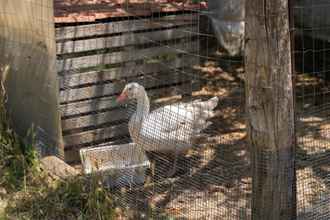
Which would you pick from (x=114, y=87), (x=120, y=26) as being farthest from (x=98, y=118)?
(x=120, y=26)

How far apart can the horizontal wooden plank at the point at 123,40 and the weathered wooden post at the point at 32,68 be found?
220 millimetres

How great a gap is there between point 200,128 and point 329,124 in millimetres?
1416

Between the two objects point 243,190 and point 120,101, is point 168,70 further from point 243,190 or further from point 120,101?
point 243,190

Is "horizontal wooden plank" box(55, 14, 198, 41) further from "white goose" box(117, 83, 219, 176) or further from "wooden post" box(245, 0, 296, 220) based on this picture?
"wooden post" box(245, 0, 296, 220)

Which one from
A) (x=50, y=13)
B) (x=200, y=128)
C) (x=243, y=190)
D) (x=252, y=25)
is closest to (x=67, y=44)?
(x=50, y=13)

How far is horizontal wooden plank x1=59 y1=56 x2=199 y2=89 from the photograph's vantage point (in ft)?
16.2

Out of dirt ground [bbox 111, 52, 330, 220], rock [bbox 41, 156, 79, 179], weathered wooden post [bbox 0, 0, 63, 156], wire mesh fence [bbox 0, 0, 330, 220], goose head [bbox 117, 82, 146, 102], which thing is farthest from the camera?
goose head [bbox 117, 82, 146, 102]

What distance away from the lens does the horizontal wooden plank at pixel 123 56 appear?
4.91m

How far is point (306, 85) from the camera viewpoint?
6.72 meters

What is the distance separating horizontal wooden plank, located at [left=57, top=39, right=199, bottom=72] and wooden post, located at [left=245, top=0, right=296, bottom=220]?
2045mm

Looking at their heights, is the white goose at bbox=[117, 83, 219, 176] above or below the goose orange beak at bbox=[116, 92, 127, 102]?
below

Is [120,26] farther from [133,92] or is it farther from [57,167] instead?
[57,167]

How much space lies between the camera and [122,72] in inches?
205

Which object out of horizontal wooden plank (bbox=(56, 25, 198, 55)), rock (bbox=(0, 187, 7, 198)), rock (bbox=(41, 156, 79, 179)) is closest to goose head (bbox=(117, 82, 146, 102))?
horizontal wooden plank (bbox=(56, 25, 198, 55))
